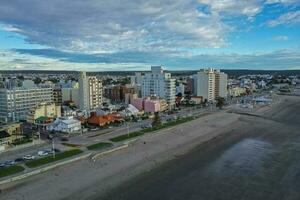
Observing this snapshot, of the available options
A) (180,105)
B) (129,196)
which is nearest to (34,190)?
(129,196)

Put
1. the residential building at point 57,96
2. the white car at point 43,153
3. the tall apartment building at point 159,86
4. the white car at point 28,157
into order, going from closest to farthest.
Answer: the white car at point 28,157
the white car at point 43,153
the residential building at point 57,96
the tall apartment building at point 159,86

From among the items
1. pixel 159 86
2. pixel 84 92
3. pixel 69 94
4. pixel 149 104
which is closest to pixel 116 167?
pixel 149 104

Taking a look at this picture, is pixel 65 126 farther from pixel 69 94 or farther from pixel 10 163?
pixel 69 94

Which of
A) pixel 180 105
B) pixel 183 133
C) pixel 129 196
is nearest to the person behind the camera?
pixel 129 196

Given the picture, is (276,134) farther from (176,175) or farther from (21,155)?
(21,155)

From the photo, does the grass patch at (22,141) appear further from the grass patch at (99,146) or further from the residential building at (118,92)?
the residential building at (118,92)

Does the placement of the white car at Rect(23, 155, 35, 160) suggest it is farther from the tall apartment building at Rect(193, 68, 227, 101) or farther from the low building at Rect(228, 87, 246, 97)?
the low building at Rect(228, 87, 246, 97)

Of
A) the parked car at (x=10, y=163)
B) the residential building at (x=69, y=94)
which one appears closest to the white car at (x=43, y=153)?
the parked car at (x=10, y=163)
